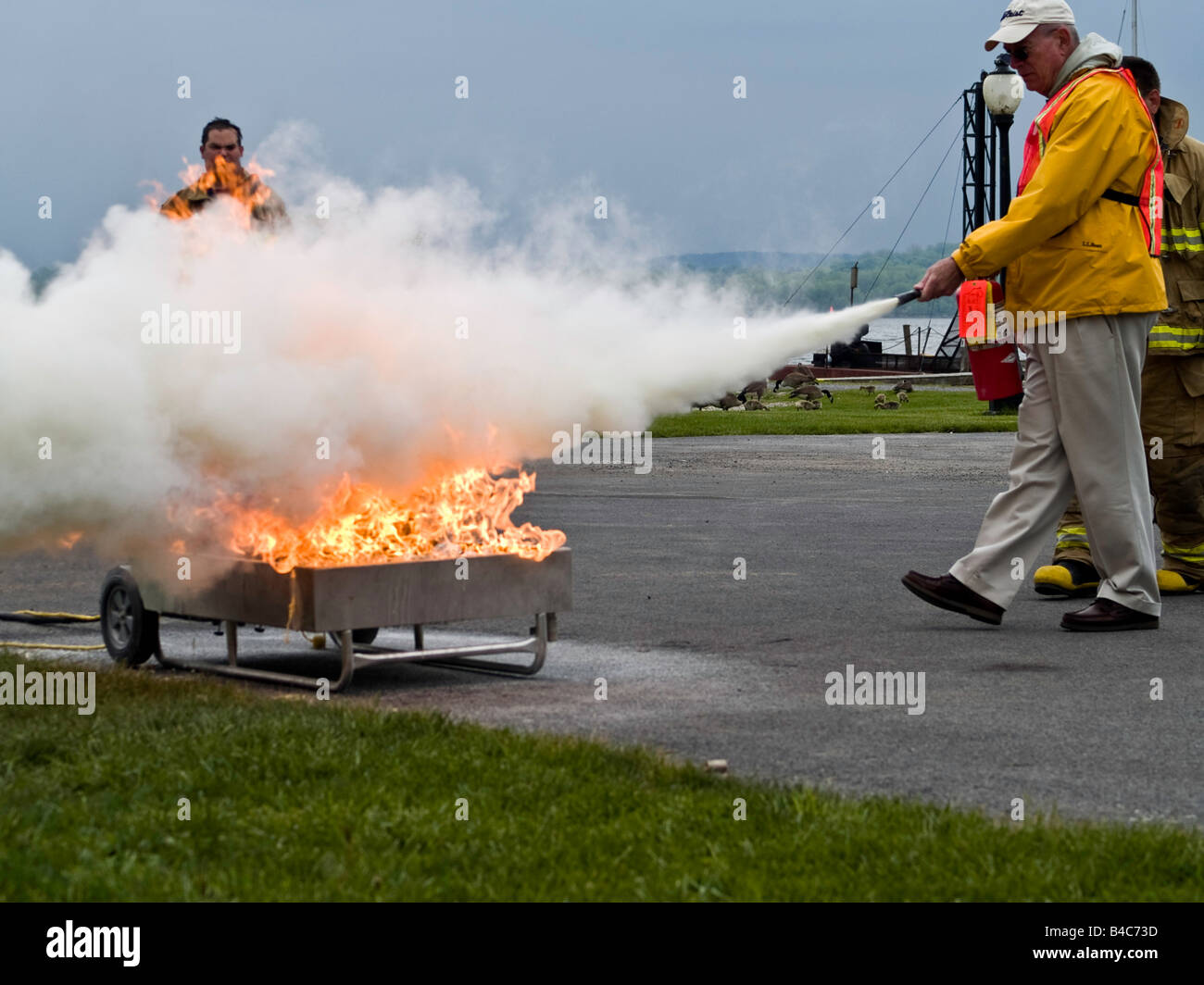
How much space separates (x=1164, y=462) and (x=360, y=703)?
511 cm

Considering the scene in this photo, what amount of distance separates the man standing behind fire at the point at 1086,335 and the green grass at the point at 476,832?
352cm

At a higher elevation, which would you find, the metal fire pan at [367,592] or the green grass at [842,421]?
the green grass at [842,421]

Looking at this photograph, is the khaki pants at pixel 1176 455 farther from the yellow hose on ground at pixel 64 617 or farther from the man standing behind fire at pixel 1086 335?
the yellow hose on ground at pixel 64 617

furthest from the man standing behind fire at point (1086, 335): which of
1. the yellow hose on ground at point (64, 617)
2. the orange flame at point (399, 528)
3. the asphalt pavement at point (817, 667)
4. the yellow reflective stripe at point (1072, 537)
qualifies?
the yellow hose on ground at point (64, 617)

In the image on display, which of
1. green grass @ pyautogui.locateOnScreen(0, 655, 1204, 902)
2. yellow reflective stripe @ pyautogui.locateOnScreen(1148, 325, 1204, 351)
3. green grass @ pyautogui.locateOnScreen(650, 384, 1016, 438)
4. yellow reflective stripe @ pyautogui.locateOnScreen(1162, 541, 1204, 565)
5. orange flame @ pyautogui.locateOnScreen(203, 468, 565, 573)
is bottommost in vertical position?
green grass @ pyautogui.locateOnScreen(0, 655, 1204, 902)

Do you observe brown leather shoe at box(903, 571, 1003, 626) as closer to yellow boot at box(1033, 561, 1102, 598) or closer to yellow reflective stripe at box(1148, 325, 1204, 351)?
yellow boot at box(1033, 561, 1102, 598)

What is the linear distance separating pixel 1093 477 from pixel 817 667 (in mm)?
1882

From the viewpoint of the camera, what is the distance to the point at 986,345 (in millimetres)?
9117

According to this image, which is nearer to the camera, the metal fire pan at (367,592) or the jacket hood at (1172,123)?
the metal fire pan at (367,592)

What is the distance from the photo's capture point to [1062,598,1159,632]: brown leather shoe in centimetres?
811

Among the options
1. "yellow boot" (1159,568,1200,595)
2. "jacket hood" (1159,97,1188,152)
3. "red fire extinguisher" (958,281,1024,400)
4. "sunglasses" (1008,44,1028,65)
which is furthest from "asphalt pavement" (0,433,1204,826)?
"sunglasses" (1008,44,1028,65)

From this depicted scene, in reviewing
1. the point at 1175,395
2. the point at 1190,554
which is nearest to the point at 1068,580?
the point at 1190,554

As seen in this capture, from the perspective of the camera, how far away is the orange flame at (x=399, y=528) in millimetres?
7086
